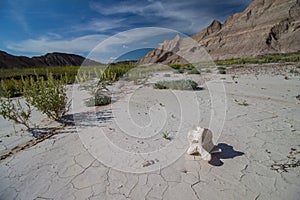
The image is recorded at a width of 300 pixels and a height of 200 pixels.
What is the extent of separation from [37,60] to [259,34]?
211 feet

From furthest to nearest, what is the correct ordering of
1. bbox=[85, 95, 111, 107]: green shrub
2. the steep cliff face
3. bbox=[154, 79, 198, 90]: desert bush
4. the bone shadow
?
the steep cliff face → bbox=[154, 79, 198, 90]: desert bush → bbox=[85, 95, 111, 107]: green shrub → the bone shadow

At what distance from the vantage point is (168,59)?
42.8m

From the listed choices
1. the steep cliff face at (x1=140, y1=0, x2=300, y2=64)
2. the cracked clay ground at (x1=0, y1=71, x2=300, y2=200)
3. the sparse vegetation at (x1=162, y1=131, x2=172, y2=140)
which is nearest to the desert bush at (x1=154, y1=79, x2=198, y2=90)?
the cracked clay ground at (x1=0, y1=71, x2=300, y2=200)

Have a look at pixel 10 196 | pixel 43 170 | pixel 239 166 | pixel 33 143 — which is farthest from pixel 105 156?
pixel 239 166

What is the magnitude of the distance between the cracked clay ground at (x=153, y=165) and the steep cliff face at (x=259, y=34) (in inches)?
1237

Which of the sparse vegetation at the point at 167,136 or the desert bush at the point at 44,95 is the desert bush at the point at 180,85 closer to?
the sparse vegetation at the point at 167,136

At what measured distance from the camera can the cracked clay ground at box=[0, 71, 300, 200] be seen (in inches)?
55.0

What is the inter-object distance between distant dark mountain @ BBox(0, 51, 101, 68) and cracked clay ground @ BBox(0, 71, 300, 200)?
42.2 meters

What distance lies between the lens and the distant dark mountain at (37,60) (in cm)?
3678

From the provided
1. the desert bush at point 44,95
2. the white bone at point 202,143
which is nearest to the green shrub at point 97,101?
the desert bush at point 44,95

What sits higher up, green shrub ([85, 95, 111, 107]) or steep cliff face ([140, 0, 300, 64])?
steep cliff face ([140, 0, 300, 64])

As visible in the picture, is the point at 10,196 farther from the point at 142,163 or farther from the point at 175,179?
the point at 175,179

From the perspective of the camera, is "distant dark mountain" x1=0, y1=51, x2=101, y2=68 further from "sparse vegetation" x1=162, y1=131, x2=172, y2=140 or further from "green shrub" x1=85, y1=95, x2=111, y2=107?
"sparse vegetation" x1=162, y1=131, x2=172, y2=140

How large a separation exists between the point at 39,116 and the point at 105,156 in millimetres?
2365
